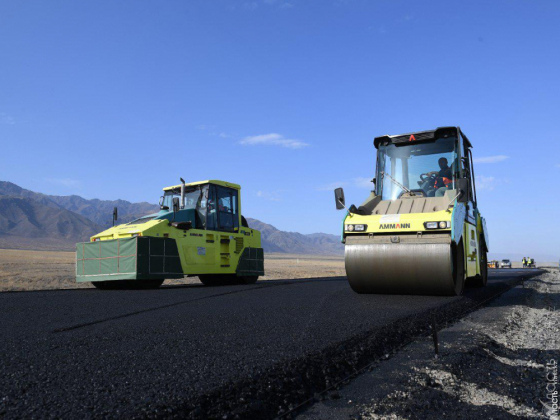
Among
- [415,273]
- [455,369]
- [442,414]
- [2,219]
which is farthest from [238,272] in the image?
[2,219]

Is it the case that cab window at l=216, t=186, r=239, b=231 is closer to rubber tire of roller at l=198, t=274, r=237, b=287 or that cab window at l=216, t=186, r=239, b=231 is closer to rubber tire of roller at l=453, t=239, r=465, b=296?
rubber tire of roller at l=198, t=274, r=237, b=287

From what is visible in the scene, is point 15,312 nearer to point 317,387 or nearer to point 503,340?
point 317,387

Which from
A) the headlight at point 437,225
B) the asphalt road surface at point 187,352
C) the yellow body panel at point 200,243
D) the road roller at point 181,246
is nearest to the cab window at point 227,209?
the road roller at point 181,246

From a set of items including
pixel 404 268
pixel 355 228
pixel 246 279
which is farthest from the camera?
A: pixel 246 279

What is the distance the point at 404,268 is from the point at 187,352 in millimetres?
4198

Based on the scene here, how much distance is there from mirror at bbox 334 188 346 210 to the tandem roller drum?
0.66 metres

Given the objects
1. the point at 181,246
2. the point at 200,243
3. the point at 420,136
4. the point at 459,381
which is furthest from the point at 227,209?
the point at 459,381

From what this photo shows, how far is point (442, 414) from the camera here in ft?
9.46

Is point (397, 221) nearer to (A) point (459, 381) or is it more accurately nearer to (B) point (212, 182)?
(A) point (459, 381)

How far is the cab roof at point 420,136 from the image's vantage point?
8.57m

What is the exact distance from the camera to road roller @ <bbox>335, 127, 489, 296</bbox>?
7.05 m

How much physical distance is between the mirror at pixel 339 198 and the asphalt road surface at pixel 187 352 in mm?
1631

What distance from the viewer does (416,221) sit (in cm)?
715

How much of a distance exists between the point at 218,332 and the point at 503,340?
309 centimetres
